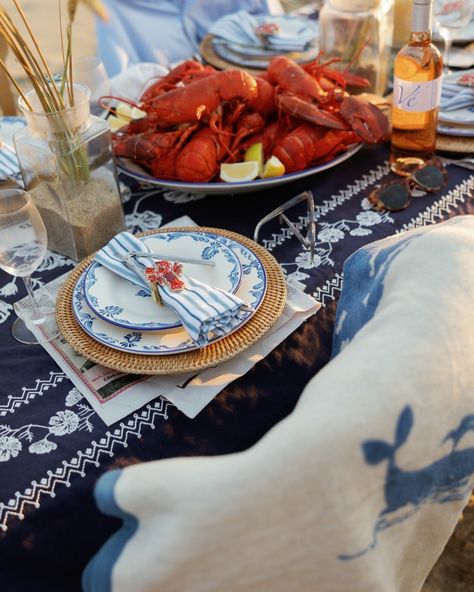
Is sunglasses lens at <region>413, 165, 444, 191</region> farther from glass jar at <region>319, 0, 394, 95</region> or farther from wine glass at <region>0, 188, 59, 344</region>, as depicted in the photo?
wine glass at <region>0, 188, 59, 344</region>

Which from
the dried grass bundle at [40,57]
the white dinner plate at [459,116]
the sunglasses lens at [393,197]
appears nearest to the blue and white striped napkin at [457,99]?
the white dinner plate at [459,116]

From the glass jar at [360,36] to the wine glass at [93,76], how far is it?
481 mm

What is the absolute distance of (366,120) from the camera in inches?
46.4

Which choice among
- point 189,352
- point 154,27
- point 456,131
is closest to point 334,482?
point 189,352


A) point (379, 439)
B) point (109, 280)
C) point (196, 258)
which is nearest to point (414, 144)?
point (196, 258)

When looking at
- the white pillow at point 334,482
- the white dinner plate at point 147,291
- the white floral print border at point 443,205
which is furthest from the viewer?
the white floral print border at point 443,205

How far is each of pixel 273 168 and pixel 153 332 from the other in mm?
425

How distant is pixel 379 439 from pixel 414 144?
0.75 m

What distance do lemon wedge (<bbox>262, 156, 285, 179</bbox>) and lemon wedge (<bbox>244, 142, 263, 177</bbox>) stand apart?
16 millimetres

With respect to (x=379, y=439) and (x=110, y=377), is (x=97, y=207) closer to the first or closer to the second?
(x=110, y=377)

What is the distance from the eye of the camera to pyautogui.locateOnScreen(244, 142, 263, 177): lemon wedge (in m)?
1.14

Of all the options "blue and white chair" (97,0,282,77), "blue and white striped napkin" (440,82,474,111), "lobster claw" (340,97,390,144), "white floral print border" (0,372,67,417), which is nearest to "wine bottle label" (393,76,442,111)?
"lobster claw" (340,97,390,144)

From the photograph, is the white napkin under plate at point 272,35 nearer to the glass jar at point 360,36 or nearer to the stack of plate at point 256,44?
the stack of plate at point 256,44

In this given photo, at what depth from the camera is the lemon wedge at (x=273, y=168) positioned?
1.12 meters
